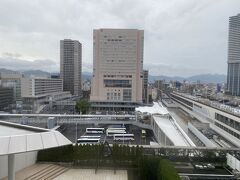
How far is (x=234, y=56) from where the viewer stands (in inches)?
3533

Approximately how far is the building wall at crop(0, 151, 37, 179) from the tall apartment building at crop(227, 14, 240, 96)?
8472cm

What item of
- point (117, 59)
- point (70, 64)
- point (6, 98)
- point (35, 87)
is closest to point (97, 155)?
point (117, 59)

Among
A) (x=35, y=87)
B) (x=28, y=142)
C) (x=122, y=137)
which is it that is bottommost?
(x=122, y=137)

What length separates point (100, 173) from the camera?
15.1 meters

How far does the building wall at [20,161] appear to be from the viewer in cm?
1308

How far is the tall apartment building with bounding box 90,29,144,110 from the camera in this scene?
5462 centimetres

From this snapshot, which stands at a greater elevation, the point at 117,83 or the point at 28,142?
the point at 117,83

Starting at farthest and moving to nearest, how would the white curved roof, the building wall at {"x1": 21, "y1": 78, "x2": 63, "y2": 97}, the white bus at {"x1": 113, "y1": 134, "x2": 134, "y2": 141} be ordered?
the building wall at {"x1": 21, "y1": 78, "x2": 63, "y2": 97} → the white bus at {"x1": 113, "y1": 134, "x2": 134, "y2": 141} → the white curved roof

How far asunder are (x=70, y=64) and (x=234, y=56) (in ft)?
192

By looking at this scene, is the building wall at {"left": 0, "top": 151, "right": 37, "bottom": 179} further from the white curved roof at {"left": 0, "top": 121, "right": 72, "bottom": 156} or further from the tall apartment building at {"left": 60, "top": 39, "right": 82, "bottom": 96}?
the tall apartment building at {"left": 60, "top": 39, "right": 82, "bottom": 96}

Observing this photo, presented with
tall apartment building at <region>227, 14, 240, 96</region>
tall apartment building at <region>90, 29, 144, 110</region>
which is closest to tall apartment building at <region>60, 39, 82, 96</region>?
tall apartment building at <region>90, 29, 144, 110</region>

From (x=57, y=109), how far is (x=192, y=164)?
148 feet

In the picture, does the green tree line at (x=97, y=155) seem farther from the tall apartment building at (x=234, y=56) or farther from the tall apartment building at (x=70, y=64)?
the tall apartment building at (x=234, y=56)

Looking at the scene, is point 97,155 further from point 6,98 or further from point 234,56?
point 234,56
